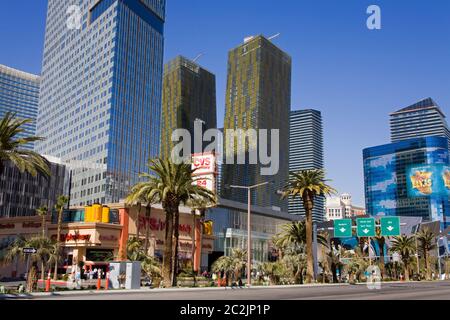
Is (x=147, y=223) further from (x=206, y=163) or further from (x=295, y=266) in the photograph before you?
(x=295, y=266)

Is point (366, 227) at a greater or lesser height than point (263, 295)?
greater

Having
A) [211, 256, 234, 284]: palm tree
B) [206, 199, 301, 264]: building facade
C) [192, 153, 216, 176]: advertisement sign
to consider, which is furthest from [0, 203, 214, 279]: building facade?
[206, 199, 301, 264]: building facade

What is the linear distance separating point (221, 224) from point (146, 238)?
44.3 meters

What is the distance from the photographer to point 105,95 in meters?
158

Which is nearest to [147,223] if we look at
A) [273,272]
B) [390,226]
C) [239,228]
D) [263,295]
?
[273,272]

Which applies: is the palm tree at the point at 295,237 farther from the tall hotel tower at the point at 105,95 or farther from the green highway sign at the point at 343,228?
the tall hotel tower at the point at 105,95

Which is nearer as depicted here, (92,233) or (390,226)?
(92,233)

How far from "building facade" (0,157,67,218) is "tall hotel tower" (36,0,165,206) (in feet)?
31.6

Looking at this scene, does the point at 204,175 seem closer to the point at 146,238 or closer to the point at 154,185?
the point at 146,238

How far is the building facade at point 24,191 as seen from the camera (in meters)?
140

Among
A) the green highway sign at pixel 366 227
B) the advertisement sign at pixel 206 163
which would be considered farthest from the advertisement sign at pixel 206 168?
the green highway sign at pixel 366 227

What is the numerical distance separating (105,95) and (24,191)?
133ft
